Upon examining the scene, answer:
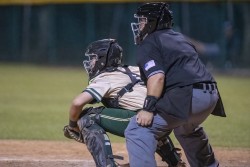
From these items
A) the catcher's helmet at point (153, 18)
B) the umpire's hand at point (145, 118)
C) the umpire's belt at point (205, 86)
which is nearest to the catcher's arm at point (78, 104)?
the umpire's hand at point (145, 118)

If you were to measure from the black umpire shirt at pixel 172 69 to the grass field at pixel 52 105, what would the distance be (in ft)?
11.1

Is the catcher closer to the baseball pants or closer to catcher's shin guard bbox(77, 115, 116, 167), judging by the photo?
catcher's shin guard bbox(77, 115, 116, 167)

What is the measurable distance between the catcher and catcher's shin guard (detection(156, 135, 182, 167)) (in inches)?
15.7

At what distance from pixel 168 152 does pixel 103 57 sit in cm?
112

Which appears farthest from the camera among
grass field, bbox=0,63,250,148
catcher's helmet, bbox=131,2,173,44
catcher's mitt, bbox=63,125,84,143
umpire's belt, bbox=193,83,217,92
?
grass field, bbox=0,63,250,148

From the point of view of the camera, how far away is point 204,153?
16.9 feet

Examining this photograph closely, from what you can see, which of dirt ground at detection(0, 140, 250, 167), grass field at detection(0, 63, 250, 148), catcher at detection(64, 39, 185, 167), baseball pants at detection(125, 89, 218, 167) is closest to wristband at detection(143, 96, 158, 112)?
baseball pants at detection(125, 89, 218, 167)

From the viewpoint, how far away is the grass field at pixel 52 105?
855 centimetres

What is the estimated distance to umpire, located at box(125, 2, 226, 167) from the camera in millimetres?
4516

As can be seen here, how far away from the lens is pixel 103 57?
516 cm

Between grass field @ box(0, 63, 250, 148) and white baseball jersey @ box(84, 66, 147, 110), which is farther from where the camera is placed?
grass field @ box(0, 63, 250, 148)

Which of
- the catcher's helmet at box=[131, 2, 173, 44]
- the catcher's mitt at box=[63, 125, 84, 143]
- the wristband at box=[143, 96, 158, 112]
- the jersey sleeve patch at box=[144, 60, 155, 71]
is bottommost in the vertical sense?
the catcher's mitt at box=[63, 125, 84, 143]

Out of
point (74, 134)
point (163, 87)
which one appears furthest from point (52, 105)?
point (163, 87)

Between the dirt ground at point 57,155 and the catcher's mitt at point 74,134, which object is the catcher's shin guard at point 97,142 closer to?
the catcher's mitt at point 74,134
